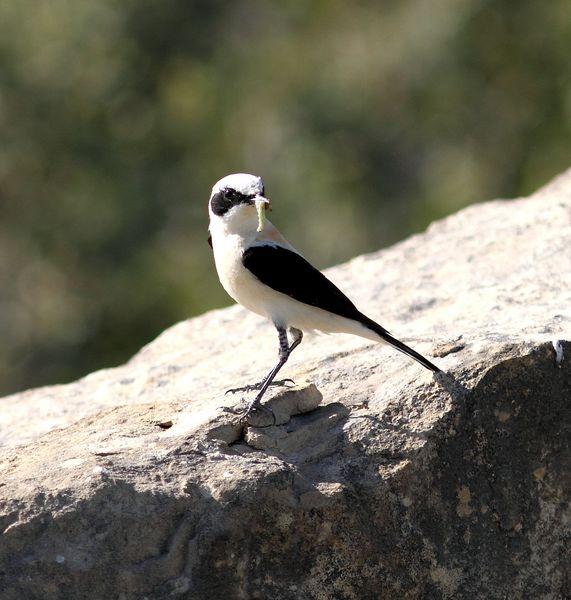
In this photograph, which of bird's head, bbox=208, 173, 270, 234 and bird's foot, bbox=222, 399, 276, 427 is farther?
bird's head, bbox=208, 173, 270, 234

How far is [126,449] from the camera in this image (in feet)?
13.7

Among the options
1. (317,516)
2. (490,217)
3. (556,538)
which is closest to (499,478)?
(556,538)

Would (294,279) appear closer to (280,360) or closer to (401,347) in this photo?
(280,360)

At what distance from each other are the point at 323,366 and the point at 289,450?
2.90 ft

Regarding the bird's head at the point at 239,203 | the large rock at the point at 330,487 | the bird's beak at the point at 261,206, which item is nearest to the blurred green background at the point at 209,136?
the bird's head at the point at 239,203

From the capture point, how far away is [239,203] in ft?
16.4

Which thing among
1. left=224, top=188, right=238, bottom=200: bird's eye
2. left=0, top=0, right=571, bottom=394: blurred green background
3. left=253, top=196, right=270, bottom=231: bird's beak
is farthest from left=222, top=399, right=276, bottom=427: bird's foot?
left=0, top=0, right=571, bottom=394: blurred green background

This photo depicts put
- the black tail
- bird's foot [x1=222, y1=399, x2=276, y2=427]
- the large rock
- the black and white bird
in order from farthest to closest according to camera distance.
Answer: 1. the black and white bird
2. the black tail
3. bird's foot [x1=222, y1=399, x2=276, y2=427]
4. the large rock

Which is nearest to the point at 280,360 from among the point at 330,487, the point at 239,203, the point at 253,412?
the point at 253,412

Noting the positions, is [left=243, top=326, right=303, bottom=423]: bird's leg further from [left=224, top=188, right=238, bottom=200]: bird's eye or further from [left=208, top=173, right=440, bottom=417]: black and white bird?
[left=224, top=188, right=238, bottom=200]: bird's eye

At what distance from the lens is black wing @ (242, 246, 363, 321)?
489 cm

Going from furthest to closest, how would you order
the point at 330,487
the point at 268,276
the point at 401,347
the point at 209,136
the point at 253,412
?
the point at 209,136
the point at 268,276
the point at 401,347
the point at 253,412
the point at 330,487

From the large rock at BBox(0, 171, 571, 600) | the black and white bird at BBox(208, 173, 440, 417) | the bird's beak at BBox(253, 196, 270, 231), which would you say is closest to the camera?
the large rock at BBox(0, 171, 571, 600)

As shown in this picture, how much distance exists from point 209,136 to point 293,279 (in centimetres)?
1388
